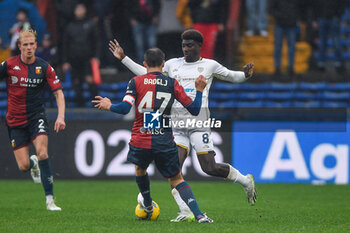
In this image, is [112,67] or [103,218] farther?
[112,67]

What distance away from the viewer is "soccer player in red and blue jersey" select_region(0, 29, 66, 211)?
9.46m

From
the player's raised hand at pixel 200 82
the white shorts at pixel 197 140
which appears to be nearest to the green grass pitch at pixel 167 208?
the white shorts at pixel 197 140

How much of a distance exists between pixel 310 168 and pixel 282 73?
3286 mm

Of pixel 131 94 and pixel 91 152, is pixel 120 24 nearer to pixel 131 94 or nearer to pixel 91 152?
pixel 91 152

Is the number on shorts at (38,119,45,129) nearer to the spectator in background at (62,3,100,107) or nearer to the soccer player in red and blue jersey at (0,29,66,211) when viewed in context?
the soccer player in red and blue jersey at (0,29,66,211)

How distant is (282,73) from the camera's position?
16.7 metres

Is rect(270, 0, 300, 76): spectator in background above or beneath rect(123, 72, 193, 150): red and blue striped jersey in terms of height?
above

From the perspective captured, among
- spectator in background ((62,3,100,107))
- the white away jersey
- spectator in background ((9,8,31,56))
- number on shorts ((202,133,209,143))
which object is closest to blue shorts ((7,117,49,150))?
the white away jersey

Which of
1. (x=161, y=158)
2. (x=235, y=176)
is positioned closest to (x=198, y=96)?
(x=161, y=158)

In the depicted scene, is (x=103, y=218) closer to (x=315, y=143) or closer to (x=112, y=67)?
(x=315, y=143)

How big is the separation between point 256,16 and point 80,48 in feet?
14.6

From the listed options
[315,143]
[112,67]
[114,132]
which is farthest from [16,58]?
[112,67]

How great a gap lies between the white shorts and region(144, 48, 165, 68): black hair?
132 centimetres

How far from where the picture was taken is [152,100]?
26.1 feet
